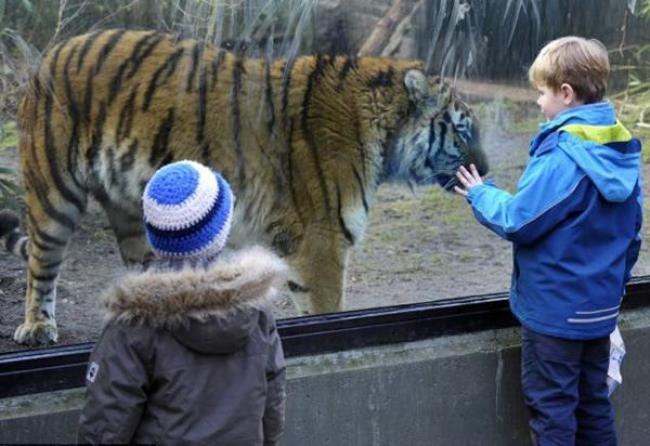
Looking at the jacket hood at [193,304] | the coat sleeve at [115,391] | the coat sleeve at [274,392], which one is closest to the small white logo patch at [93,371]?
the coat sleeve at [115,391]

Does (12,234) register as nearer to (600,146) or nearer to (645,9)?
(600,146)

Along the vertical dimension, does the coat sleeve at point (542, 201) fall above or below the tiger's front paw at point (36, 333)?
above

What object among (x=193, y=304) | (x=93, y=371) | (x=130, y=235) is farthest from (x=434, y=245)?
(x=93, y=371)

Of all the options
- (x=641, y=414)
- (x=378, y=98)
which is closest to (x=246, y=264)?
(x=378, y=98)

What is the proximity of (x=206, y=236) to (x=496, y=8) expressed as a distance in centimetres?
204

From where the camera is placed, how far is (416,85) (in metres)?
3.92

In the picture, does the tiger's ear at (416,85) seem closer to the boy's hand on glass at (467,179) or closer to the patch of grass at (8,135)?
the boy's hand on glass at (467,179)

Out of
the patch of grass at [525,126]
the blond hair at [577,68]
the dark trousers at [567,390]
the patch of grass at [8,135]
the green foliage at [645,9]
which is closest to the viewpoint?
the patch of grass at [8,135]

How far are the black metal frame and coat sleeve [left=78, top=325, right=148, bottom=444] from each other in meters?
0.96

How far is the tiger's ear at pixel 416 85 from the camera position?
154 inches

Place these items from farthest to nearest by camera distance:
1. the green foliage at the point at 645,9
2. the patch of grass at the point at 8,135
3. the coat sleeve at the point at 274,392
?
the green foliage at the point at 645,9
the patch of grass at the point at 8,135
the coat sleeve at the point at 274,392

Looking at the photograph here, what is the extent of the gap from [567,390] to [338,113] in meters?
1.30

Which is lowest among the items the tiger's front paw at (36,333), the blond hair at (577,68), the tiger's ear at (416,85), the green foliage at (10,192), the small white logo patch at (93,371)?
the tiger's front paw at (36,333)

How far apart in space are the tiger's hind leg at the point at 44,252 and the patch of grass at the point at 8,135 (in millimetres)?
182
